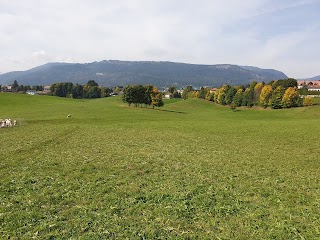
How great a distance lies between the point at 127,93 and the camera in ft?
319

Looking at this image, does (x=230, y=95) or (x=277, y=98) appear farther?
(x=230, y=95)

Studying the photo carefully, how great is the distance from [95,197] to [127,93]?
8453cm


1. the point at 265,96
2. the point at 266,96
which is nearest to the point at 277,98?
the point at 266,96

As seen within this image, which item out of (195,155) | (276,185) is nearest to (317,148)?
(195,155)

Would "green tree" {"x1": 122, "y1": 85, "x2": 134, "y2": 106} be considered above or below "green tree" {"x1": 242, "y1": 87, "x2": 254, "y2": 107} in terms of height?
above

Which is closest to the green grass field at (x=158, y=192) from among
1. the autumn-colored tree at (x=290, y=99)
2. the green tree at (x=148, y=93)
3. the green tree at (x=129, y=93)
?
the green tree at (x=129, y=93)

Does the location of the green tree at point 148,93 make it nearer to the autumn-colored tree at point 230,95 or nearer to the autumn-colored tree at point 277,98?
the autumn-colored tree at point 277,98

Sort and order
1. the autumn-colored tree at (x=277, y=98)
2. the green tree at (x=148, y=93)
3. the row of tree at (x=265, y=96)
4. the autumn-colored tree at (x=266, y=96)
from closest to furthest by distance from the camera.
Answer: the green tree at (x=148, y=93) < the row of tree at (x=265, y=96) < the autumn-colored tree at (x=277, y=98) < the autumn-colored tree at (x=266, y=96)

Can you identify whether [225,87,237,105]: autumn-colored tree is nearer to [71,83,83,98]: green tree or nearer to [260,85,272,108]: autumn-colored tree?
[260,85,272,108]: autumn-colored tree

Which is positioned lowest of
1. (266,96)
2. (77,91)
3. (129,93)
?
(266,96)

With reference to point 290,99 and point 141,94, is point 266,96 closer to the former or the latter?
point 290,99

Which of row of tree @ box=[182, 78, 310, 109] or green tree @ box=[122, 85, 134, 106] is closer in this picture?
green tree @ box=[122, 85, 134, 106]

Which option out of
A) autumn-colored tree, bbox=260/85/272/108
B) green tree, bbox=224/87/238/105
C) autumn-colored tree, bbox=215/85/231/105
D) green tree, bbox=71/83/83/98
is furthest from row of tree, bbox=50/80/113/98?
autumn-colored tree, bbox=260/85/272/108

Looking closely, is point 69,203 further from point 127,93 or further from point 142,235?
point 127,93
